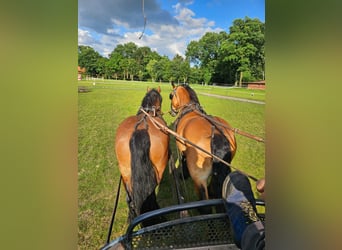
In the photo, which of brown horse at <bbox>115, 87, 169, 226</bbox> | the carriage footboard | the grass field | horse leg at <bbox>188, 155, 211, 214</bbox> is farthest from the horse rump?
the carriage footboard

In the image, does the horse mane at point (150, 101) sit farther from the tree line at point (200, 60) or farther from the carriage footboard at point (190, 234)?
the carriage footboard at point (190, 234)

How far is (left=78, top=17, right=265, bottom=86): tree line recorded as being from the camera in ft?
1.93

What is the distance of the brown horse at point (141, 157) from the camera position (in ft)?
4.25

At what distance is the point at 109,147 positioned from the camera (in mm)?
1474

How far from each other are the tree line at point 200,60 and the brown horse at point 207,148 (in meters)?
0.44

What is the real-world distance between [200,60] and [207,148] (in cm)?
74

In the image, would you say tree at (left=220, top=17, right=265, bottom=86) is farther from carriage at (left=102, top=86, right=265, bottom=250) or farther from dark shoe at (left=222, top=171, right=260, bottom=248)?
carriage at (left=102, top=86, right=265, bottom=250)

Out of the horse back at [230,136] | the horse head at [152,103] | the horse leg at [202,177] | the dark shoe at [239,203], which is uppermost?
the horse head at [152,103]

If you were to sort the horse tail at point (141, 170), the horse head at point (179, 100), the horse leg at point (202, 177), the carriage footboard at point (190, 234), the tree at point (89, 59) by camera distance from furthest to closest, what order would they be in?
the horse head at point (179, 100), the horse leg at point (202, 177), the horse tail at point (141, 170), the carriage footboard at point (190, 234), the tree at point (89, 59)

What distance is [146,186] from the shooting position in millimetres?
1306

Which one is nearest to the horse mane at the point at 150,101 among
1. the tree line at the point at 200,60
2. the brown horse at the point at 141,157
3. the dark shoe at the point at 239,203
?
the brown horse at the point at 141,157

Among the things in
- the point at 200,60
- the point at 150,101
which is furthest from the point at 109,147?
the point at 200,60
